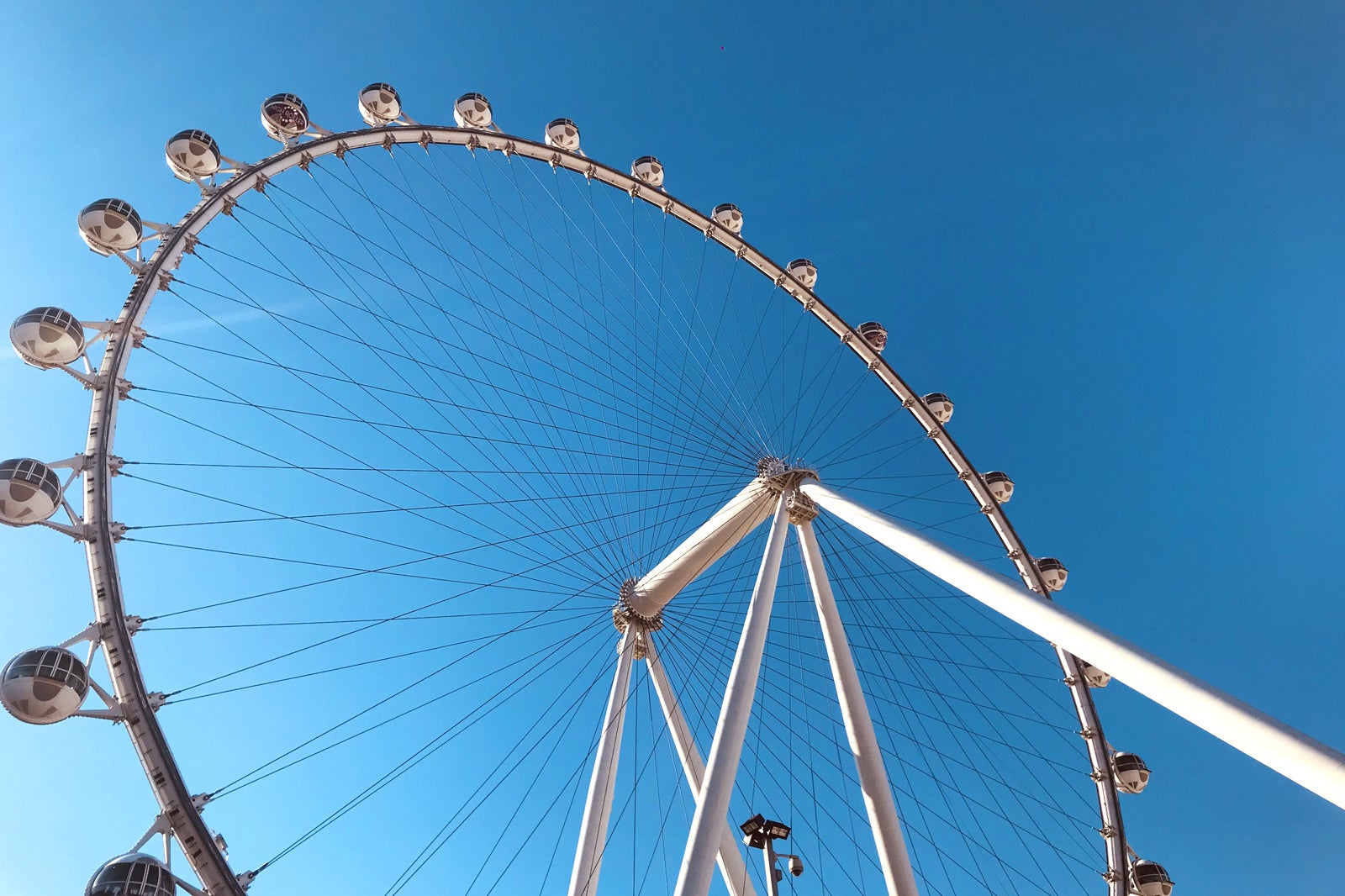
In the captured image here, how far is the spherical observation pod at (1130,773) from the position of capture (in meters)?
16.6

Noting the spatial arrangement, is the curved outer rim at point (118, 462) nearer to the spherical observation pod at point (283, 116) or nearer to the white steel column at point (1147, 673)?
the spherical observation pod at point (283, 116)

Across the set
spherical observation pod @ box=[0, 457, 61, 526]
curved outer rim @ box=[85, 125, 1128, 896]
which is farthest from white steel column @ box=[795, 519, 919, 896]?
spherical observation pod @ box=[0, 457, 61, 526]

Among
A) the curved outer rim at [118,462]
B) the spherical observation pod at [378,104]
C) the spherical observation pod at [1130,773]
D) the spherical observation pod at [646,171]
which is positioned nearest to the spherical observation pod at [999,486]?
the curved outer rim at [118,462]

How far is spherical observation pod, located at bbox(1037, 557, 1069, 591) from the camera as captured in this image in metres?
17.8

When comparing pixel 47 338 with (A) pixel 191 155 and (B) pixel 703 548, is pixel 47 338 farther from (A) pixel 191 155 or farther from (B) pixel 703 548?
(B) pixel 703 548

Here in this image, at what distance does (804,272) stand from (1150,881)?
45.6ft

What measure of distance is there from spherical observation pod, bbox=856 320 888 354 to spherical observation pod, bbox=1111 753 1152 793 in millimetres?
9879

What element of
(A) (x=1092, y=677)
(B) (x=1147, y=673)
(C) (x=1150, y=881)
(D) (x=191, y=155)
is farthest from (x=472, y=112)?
(C) (x=1150, y=881)

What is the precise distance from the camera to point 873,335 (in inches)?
744

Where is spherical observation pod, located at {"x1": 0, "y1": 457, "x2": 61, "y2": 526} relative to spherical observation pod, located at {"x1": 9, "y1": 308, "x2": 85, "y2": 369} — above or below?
below

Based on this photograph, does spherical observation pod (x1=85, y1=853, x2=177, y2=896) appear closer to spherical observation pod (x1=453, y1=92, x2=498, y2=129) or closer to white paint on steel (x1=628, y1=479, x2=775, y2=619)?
white paint on steel (x1=628, y1=479, x2=775, y2=619)

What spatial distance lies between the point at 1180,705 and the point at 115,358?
1203cm

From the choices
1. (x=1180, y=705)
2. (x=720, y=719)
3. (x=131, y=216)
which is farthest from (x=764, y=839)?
(x=131, y=216)

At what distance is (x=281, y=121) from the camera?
13.2 meters
